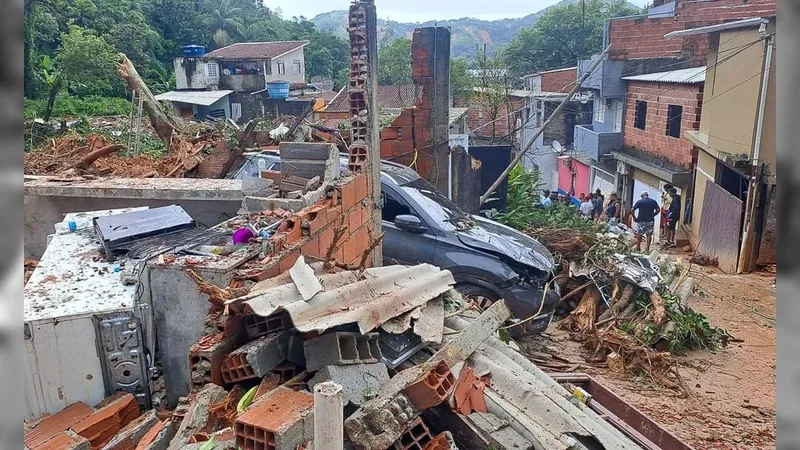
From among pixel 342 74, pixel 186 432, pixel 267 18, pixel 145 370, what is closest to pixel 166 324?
pixel 145 370

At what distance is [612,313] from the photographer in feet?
24.9

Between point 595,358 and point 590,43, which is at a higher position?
point 590,43

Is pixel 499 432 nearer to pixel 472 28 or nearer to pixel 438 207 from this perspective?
pixel 438 207

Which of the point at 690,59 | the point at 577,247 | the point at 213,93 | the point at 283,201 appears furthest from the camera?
the point at 213,93

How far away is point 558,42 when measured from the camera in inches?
1759

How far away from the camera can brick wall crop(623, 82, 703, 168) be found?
53.2 ft

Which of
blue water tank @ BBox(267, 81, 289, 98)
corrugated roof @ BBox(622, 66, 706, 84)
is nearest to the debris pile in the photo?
corrugated roof @ BBox(622, 66, 706, 84)

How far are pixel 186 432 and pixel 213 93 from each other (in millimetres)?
33047

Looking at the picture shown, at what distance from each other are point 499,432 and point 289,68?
40.4 m

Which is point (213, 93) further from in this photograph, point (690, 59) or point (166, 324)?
point (166, 324)

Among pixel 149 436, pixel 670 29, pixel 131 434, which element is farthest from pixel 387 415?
pixel 670 29

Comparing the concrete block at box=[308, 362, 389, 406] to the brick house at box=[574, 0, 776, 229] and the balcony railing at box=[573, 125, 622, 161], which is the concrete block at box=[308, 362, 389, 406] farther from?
the balcony railing at box=[573, 125, 622, 161]

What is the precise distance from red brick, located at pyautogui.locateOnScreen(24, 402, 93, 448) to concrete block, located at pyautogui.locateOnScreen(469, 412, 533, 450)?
2.40 m

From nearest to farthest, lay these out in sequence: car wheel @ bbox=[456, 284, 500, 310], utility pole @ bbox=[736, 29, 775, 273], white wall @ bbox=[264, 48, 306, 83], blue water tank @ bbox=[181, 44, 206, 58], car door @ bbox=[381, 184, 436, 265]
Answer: car wheel @ bbox=[456, 284, 500, 310] < car door @ bbox=[381, 184, 436, 265] < utility pole @ bbox=[736, 29, 775, 273] < blue water tank @ bbox=[181, 44, 206, 58] < white wall @ bbox=[264, 48, 306, 83]
